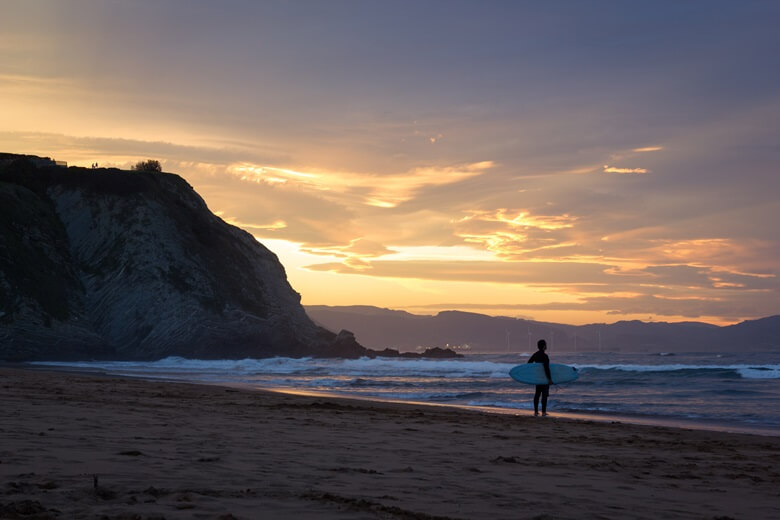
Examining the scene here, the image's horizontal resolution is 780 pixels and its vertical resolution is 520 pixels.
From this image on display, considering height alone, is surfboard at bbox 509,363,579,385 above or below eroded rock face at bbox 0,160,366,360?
below

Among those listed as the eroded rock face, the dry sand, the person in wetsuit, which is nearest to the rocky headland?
the eroded rock face

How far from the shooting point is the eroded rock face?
183ft

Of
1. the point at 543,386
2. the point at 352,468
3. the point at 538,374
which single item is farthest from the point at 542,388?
the point at 352,468

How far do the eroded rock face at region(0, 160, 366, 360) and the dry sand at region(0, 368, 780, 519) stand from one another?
4468cm

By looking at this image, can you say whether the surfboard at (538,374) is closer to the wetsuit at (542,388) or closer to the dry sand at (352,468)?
the wetsuit at (542,388)

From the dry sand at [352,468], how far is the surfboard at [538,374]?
16.8ft

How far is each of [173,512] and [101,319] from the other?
59630mm

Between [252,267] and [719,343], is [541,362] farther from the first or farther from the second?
[719,343]

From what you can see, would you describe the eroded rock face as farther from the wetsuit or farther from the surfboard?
the wetsuit

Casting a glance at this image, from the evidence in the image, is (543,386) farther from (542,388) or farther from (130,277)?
(130,277)

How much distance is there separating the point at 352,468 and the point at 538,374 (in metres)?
12.7

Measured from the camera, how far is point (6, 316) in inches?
2063

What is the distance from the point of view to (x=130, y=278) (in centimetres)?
6319

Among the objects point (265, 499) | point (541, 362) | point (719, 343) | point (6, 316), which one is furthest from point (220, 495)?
point (719, 343)
